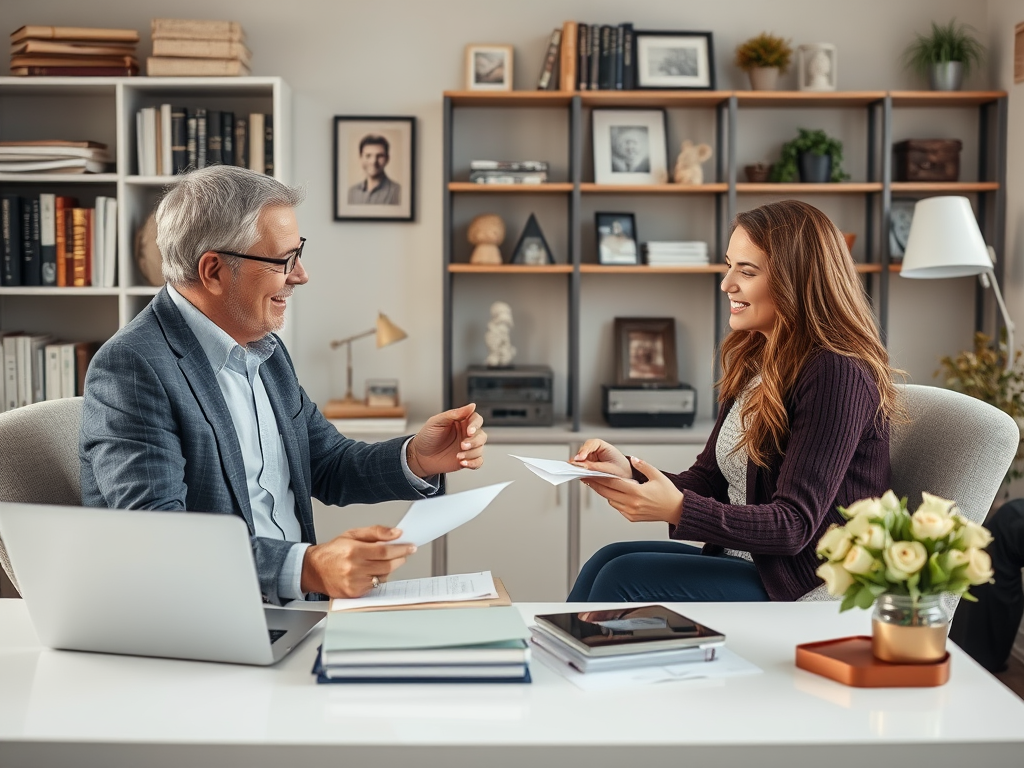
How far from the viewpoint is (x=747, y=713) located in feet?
3.65

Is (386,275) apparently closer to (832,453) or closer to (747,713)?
(832,453)

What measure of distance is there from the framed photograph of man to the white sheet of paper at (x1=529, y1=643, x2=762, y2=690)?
2.77 meters

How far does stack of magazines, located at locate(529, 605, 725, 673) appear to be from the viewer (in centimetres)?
122

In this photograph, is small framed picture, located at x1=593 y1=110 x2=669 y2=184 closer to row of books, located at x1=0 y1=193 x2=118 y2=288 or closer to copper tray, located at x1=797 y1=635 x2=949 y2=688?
row of books, located at x1=0 y1=193 x2=118 y2=288

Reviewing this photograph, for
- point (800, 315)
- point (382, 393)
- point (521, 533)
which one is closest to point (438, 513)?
point (800, 315)

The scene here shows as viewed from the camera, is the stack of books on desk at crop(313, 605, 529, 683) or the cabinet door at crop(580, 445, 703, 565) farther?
the cabinet door at crop(580, 445, 703, 565)

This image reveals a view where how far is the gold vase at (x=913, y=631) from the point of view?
120 centimetres

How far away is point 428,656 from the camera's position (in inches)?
46.2

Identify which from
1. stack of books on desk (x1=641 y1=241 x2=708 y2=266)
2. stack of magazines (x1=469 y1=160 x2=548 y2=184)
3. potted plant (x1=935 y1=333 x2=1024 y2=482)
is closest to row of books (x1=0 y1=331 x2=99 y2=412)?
stack of magazines (x1=469 y1=160 x2=548 y2=184)

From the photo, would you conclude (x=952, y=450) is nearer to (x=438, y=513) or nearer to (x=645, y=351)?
(x=438, y=513)

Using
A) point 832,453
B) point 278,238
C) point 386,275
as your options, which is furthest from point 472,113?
point 832,453

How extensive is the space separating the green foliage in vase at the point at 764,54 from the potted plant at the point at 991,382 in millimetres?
1167

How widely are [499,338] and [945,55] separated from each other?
1.87 meters

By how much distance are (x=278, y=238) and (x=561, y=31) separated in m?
2.13
